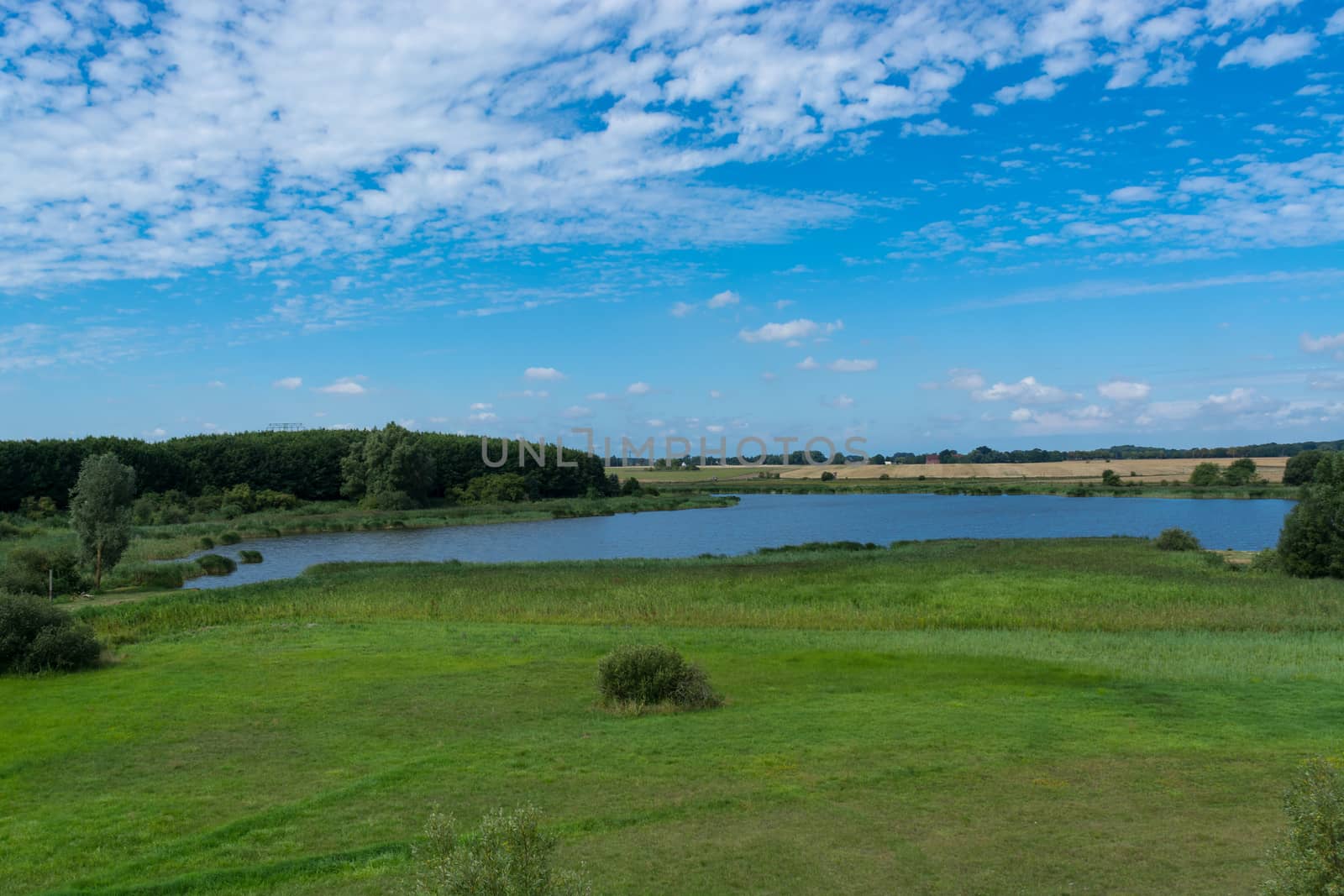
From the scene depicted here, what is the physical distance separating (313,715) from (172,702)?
8.61 feet

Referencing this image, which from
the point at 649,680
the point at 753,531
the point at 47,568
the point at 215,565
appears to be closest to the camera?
the point at 649,680

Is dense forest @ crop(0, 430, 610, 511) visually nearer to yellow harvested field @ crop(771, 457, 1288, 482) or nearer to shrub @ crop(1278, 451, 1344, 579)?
yellow harvested field @ crop(771, 457, 1288, 482)

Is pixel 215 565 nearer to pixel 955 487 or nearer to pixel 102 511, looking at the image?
pixel 102 511

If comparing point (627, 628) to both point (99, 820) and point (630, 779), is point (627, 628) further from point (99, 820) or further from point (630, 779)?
point (99, 820)

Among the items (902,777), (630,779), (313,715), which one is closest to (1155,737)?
(902,777)

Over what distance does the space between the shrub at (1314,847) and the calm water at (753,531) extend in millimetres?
40165

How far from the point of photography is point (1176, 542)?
46.0 meters

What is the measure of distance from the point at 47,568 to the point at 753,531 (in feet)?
170

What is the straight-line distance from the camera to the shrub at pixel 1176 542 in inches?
1800

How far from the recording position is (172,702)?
13.7 meters

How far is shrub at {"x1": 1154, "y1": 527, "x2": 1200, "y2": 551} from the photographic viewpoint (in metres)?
45.7

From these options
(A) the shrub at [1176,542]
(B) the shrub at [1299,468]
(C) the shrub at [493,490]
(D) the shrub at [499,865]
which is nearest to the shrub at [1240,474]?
(B) the shrub at [1299,468]

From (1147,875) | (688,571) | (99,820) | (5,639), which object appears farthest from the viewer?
(688,571)

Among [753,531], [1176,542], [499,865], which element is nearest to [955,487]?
[753,531]
